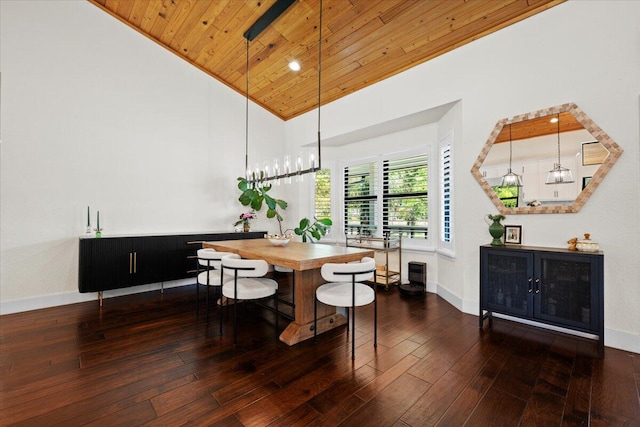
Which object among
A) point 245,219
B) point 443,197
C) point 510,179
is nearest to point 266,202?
point 245,219

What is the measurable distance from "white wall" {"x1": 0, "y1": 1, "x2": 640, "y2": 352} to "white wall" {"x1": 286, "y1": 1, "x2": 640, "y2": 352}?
0.03 ft

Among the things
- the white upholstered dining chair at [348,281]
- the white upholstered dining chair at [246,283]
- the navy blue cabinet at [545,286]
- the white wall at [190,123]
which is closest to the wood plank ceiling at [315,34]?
the white wall at [190,123]

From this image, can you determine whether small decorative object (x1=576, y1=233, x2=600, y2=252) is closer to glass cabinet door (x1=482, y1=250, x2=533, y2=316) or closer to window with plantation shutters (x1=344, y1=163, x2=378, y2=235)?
glass cabinet door (x1=482, y1=250, x2=533, y2=316)

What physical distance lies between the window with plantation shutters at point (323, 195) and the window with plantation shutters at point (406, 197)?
50.8 inches

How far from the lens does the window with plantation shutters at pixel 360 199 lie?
17.1 ft

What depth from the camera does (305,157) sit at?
600cm

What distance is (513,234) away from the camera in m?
3.05

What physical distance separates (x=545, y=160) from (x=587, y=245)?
0.91 meters

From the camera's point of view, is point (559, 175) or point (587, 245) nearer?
point (587, 245)

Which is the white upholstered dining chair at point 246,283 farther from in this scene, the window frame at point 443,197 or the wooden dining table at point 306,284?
the window frame at point 443,197

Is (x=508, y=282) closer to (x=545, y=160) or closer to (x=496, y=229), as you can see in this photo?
(x=496, y=229)

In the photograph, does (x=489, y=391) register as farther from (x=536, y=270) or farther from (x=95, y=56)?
(x=95, y=56)

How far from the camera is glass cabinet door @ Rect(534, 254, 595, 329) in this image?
96.0 inches

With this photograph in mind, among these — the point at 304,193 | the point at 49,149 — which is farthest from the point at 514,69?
the point at 49,149
